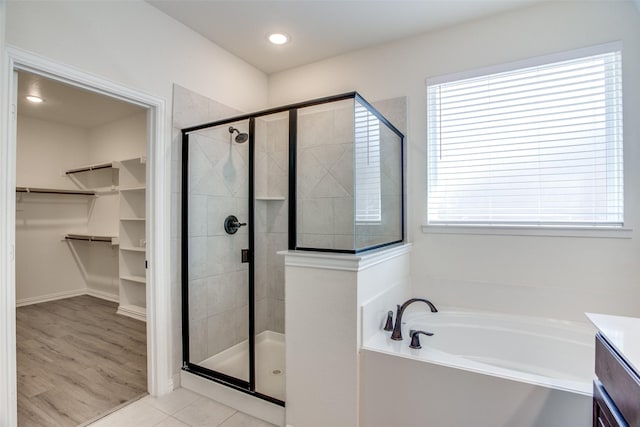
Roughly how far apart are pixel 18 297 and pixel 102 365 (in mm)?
2714

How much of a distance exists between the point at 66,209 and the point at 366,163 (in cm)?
493

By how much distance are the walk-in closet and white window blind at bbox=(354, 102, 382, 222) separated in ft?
6.98

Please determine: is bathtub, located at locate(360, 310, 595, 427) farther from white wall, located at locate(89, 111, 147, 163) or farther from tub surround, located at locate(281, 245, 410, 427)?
white wall, located at locate(89, 111, 147, 163)

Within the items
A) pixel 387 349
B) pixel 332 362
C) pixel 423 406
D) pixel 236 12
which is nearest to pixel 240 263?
pixel 332 362

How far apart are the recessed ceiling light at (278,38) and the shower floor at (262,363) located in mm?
2318

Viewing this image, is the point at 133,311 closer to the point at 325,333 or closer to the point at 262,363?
the point at 262,363

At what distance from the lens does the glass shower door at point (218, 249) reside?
238 cm

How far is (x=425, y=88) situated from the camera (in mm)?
2498

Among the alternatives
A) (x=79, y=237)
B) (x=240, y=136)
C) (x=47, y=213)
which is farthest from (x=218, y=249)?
(x=47, y=213)

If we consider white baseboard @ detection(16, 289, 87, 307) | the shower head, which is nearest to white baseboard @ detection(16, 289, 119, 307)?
white baseboard @ detection(16, 289, 87, 307)

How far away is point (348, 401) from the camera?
165cm

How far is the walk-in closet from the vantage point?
2.81 metres

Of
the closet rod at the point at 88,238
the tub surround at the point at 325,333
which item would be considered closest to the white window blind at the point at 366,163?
the tub surround at the point at 325,333

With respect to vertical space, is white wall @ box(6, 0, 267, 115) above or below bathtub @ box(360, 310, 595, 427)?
above
